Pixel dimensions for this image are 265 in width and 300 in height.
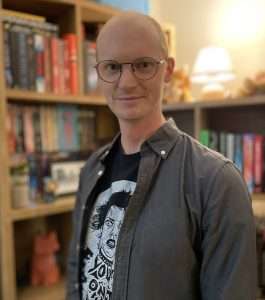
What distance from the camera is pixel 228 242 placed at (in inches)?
27.4

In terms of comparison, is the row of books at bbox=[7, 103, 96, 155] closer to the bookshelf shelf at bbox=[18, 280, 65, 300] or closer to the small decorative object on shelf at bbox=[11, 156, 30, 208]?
the small decorative object on shelf at bbox=[11, 156, 30, 208]

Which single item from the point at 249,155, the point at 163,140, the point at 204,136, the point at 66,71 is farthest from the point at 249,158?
the point at 66,71

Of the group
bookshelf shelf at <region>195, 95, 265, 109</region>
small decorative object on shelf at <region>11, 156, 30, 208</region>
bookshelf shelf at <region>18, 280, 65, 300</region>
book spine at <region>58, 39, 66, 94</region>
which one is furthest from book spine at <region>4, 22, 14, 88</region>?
bookshelf shelf at <region>18, 280, 65, 300</region>

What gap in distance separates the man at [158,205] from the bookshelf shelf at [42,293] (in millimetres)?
784

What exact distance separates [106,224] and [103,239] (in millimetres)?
39

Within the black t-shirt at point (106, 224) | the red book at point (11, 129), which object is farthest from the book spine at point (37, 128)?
the black t-shirt at point (106, 224)

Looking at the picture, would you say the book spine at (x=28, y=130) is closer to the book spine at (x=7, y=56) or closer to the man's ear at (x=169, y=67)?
the book spine at (x=7, y=56)

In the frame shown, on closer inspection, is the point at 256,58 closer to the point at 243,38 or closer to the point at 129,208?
the point at 243,38

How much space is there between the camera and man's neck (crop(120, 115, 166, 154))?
2.73 feet

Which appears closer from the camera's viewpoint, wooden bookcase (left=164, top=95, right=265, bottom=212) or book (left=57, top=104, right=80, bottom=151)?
wooden bookcase (left=164, top=95, right=265, bottom=212)

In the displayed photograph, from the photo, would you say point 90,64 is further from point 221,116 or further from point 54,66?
point 221,116

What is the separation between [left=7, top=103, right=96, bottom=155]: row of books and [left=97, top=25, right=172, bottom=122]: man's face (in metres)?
0.86

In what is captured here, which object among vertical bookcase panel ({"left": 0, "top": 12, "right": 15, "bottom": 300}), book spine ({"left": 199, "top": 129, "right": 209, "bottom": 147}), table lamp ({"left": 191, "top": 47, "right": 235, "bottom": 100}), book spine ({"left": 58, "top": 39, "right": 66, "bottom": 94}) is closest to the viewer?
vertical bookcase panel ({"left": 0, "top": 12, "right": 15, "bottom": 300})

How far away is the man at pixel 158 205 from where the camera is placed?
0.70 meters
